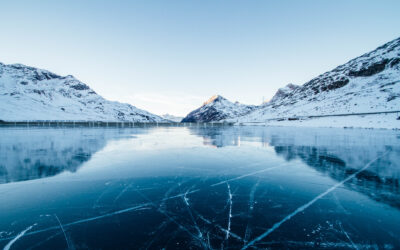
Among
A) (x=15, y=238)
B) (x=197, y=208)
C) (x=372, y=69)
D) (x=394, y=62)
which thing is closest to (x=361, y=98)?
(x=394, y=62)

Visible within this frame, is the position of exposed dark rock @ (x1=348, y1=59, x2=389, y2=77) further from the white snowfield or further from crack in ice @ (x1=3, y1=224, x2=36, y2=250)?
crack in ice @ (x1=3, y1=224, x2=36, y2=250)

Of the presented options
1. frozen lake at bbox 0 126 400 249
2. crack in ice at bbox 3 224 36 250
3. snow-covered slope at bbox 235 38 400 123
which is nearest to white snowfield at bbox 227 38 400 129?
snow-covered slope at bbox 235 38 400 123

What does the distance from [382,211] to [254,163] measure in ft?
13.1

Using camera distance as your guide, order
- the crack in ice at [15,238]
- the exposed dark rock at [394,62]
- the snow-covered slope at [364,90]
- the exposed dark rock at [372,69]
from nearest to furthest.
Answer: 1. the crack in ice at [15,238]
2. the snow-covered slope at [364,90]
3. the exposed dark rock at [394,62]
4. the exposed dark rock at [372,69]

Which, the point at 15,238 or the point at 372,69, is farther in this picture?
the point at 372,69

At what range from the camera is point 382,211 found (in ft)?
10.8

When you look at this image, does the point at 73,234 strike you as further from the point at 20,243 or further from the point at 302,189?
the point at 302,189

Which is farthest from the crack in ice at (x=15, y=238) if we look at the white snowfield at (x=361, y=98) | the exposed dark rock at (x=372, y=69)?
the exposed dark rock at (x=372, y=69)

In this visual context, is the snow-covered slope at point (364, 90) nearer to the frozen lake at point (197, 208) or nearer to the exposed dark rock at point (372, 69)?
the exposed dark rock at point (372, 69)

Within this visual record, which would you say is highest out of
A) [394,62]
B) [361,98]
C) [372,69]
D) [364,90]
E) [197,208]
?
[394,62]

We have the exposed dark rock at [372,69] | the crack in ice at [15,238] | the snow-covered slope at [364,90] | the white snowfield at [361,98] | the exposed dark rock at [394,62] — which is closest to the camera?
the crack in ice at [15,238]

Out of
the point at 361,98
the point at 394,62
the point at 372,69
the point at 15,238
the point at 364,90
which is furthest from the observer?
the point at 372,69

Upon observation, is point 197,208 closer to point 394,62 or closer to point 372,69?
point 394,62

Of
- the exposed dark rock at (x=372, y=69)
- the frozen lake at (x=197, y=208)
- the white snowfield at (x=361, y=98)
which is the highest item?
the exposed dark rock at (x=372, y=69)
